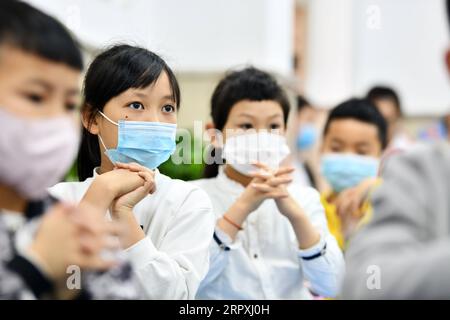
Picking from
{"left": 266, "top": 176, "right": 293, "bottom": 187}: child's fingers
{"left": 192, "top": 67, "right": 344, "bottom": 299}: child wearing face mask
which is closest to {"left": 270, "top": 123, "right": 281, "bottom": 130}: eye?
{"left": 192, "top": 67, "right": 344, "bottom": 299}: child wearing face mask

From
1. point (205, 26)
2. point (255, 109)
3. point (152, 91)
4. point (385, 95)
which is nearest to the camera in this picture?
point (152, 91)

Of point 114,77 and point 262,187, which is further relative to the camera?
point 262,187

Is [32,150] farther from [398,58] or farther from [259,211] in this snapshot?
[398,58]

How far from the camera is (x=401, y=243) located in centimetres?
102

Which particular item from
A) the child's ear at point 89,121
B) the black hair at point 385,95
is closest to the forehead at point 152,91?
the child's ear at point 89,121

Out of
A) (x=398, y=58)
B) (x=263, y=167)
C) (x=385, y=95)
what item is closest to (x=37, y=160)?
(x=263, y=167)

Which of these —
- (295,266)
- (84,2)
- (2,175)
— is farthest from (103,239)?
(84,2)

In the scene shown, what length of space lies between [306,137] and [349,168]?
3.75m

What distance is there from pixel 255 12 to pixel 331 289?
562 centimetres

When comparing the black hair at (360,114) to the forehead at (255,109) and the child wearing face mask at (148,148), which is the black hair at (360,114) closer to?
the forehead at (255,109)

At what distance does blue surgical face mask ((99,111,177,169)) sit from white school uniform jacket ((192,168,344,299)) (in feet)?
1.05

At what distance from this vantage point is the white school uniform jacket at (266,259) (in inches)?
78.1

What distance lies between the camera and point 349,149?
102 inches

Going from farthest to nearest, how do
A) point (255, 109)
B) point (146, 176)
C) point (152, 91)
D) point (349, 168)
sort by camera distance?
point (349, 168) → point (255, 109) → point (152, 91) → point (146, 176)
